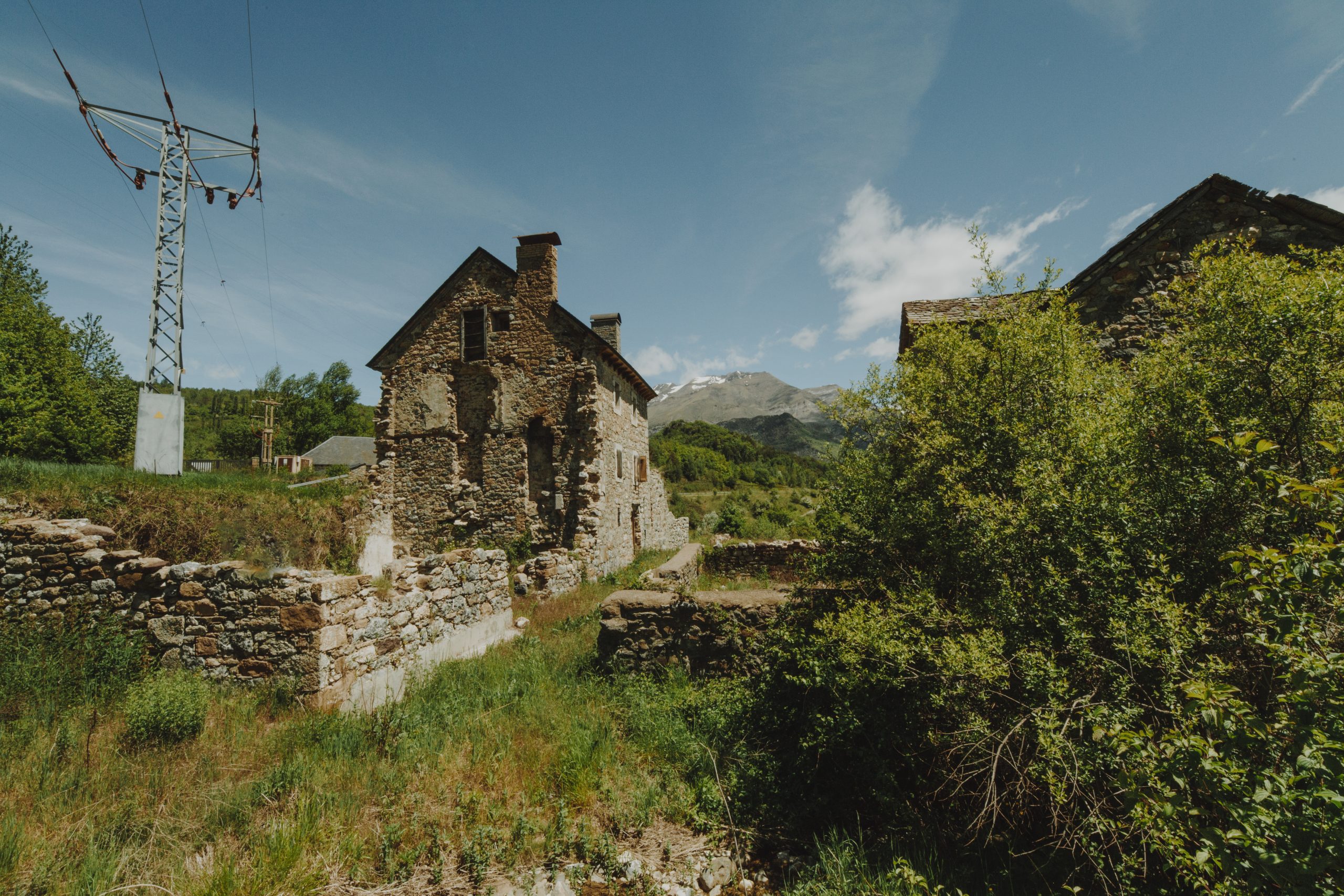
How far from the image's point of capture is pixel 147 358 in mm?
13000

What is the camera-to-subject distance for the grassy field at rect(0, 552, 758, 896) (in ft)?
11.5

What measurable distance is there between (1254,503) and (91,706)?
10.4m

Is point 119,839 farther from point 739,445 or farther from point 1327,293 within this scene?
point 739,445

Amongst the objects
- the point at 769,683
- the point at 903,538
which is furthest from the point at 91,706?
the point at 903,538

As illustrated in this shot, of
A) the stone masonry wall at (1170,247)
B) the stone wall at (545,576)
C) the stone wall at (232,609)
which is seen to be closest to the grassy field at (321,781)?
the stone wall at (232,609)

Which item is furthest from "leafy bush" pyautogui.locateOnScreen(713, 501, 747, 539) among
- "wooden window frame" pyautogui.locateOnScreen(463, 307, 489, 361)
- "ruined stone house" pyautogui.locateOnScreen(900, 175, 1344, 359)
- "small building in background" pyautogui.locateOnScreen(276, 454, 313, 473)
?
"small building in background" pyautogui.locateOnScreen(276, 454, 313, 473)

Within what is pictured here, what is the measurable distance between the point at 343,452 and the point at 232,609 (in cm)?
3781

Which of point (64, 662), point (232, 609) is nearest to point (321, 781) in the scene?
point (232, 609)

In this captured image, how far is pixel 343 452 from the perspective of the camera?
3828cm

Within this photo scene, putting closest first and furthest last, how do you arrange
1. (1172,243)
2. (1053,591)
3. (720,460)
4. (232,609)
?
(1053,591)
(232,609)
(1172,243)
(720,460)

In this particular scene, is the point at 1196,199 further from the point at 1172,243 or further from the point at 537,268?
the point at 537,268

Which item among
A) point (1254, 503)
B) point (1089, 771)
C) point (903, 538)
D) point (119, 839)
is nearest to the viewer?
point (1089, 771)

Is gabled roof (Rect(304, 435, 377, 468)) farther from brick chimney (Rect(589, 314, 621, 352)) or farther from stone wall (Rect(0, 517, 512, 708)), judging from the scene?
stone wall (Rect(0, 517, 512, 708))

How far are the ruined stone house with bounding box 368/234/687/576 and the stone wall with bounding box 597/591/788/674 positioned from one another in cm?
825
